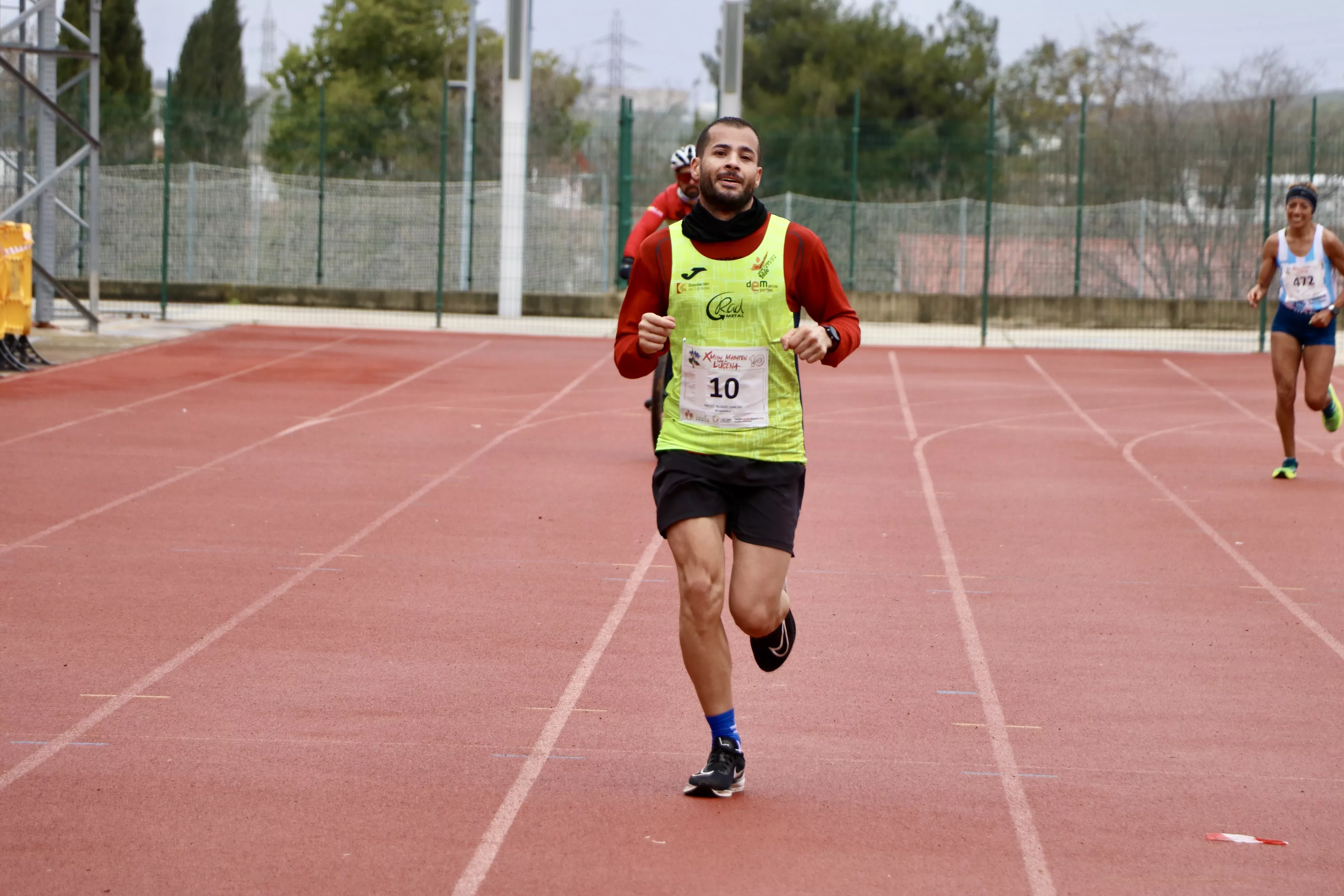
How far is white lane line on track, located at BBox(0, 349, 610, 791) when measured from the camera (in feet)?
17.0

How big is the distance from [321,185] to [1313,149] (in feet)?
47.8

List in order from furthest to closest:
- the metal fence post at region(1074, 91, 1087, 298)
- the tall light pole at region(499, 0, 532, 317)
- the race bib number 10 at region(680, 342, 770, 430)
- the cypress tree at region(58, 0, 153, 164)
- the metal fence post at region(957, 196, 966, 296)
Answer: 1. the cypress tree at region(58, 0, 153, 164)
2. the metal fence post at region(957, 196, 966, 296)
3. the metal fence post at region(1074, 91, 1087, 298)
4. the tall light pole at region(499, 0, 532, 317)
5. the race bib number 10 at region(680, 342, 770, 430)

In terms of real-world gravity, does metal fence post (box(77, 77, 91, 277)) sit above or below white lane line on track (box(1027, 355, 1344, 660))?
above

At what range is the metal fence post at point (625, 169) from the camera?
24484 mm

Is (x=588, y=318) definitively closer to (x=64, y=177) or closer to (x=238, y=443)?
(x=64, y=177)

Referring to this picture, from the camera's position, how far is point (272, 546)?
858 cm

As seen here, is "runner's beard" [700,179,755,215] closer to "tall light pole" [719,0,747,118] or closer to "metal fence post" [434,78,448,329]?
"metal fence post" [434,78,448,329]

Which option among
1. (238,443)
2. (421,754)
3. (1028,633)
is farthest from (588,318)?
(421,754)

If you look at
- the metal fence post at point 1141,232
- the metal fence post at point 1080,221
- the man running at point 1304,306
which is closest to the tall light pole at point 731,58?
the metal fence post at point 1080,221

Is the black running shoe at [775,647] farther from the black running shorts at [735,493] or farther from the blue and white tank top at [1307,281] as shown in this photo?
the blue and white tank top at [1307,281]

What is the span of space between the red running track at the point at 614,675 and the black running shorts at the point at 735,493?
788mm

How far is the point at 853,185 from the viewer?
1024 inches

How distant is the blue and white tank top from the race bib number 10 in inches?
Answer: 278

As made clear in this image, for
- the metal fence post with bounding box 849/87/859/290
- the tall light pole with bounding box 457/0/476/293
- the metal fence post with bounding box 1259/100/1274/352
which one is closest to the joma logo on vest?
the metal fence post with bounding box 1259/100/1274/352
